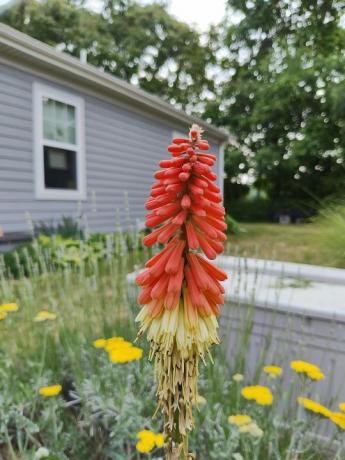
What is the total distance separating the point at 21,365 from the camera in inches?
92.8

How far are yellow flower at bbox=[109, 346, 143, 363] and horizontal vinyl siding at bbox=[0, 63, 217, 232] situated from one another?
8.60 ft

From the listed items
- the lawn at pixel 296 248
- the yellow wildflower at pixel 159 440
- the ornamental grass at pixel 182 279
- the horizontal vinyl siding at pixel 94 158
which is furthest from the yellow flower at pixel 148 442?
the lawn at pixel 296 248

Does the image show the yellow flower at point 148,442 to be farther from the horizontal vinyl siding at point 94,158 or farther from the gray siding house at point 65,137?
the gray siding house at point 65,137

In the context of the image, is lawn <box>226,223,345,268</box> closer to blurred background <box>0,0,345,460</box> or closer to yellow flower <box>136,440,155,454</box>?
blurred background <box>0,0,345,460</box>

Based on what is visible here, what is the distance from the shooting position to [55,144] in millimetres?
7320

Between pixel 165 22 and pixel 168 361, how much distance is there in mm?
20199

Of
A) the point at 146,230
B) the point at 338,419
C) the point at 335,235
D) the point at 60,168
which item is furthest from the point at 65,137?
the point at 338,419

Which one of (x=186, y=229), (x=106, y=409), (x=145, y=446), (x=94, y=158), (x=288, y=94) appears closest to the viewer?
(x=186, y=229)

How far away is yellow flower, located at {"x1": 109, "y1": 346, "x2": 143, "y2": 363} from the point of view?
157cm

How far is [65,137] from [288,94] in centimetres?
1161

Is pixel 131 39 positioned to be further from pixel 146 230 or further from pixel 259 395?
pixel 259 395

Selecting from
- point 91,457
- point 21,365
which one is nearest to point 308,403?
point 91,457

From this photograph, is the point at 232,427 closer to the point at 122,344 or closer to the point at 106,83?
the point at 122,344

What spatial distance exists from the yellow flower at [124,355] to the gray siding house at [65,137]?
404cm
